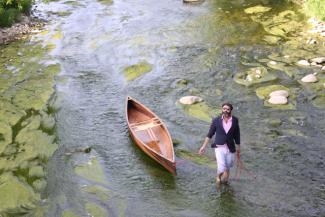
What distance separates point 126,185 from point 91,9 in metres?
17.2

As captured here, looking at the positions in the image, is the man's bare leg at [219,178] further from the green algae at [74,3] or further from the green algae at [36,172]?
the green algae at [74,3]

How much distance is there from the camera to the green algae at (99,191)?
10.2 metres

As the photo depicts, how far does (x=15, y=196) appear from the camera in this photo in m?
10.4

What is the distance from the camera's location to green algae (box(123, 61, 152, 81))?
16797mm

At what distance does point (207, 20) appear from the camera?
882 inches

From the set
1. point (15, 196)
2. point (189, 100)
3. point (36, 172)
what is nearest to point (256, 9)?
point (189, 100)

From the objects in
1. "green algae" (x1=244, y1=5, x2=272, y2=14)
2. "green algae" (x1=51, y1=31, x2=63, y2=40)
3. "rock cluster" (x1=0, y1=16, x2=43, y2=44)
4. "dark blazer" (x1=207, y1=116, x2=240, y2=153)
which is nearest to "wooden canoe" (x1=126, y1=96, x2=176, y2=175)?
"dark blazer" (x1=207, y1=116, x2=240, y2=153)

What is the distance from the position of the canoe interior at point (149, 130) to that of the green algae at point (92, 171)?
135 cm

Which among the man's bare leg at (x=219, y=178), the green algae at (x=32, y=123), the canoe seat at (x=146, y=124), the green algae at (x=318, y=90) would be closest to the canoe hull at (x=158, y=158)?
the canoe seat at (x=146, y=124)

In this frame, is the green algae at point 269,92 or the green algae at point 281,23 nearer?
the green algae at point 269,92

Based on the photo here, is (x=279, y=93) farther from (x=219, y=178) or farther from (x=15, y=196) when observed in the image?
(x=15, y=196)

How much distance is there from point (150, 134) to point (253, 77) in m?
5.24

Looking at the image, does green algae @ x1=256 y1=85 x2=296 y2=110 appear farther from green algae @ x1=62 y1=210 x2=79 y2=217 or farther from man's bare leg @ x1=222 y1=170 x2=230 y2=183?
green algae @ x1=62 y1=210 x2=79 y2=217

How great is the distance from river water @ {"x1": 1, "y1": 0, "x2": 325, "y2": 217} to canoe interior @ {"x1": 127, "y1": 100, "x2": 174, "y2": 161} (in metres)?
0.37
